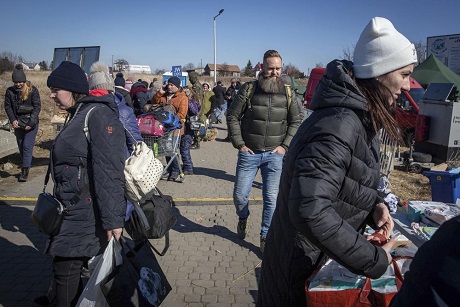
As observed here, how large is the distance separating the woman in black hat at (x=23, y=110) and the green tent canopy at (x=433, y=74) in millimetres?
13965

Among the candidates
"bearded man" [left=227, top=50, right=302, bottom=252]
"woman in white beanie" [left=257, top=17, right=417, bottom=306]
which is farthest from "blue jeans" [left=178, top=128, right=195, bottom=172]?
"woman in white beanie" [left=257, top=17, right=417, bottom=306]

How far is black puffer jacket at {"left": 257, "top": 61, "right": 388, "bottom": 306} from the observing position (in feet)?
4.92

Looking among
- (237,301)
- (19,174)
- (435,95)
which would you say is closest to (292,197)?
(237,301)

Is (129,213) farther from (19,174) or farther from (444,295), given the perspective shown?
(19,174)

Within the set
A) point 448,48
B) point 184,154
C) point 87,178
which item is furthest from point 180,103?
point 448,48

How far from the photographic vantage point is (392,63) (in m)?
1.73

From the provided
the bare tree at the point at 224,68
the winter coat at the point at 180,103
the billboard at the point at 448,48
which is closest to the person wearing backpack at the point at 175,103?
the winter coat at the point at 180,103

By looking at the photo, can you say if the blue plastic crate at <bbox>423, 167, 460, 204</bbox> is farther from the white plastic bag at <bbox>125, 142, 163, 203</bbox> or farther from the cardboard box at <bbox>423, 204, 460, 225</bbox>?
the white plastic bag at <bbox>125, 142, 163, 203</bbox>

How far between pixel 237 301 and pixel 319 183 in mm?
2360

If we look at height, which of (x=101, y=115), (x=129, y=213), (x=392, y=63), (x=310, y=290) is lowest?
(x=129, y=213)

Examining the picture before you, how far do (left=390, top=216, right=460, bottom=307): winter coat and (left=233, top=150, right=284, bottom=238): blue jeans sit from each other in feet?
10.7

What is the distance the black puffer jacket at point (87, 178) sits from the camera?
254cm

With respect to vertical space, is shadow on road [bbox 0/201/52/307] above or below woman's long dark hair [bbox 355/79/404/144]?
below

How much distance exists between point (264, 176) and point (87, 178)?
2253mm
